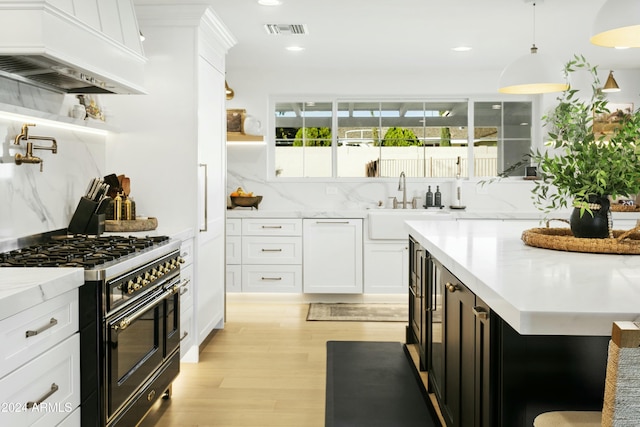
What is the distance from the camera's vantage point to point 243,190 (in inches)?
237

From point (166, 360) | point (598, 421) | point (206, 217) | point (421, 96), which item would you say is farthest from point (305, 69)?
point (598, 421)

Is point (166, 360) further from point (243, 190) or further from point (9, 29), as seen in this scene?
point (243, 190)

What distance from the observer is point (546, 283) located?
1611 millimetres

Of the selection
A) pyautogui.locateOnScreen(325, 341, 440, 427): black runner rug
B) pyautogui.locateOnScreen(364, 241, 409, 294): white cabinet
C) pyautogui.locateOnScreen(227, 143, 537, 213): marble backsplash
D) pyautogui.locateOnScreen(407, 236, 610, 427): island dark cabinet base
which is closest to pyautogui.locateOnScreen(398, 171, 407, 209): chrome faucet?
pyautogui.locateOnScreen(227, 143, 537, 213): marble backsplash

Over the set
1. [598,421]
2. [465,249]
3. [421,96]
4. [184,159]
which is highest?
[421,96]

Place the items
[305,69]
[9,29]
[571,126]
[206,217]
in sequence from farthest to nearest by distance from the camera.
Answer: [305,69]
[206,217]
[571,126]
[9,29]

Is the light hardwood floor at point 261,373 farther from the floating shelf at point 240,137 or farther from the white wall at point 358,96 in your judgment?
the floating shelf at point 240,137

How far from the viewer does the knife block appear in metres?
3.19

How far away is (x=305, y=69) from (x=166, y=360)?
3.78 metres

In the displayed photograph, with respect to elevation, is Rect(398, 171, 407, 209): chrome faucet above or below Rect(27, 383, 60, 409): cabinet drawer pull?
above

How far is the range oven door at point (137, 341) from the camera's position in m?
2.21

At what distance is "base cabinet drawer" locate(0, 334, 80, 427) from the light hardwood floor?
0.91m

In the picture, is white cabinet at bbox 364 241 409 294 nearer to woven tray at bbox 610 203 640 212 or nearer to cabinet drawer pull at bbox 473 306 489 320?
woven tray at bbox 610 203 640 212

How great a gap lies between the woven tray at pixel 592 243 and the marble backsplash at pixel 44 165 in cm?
236
